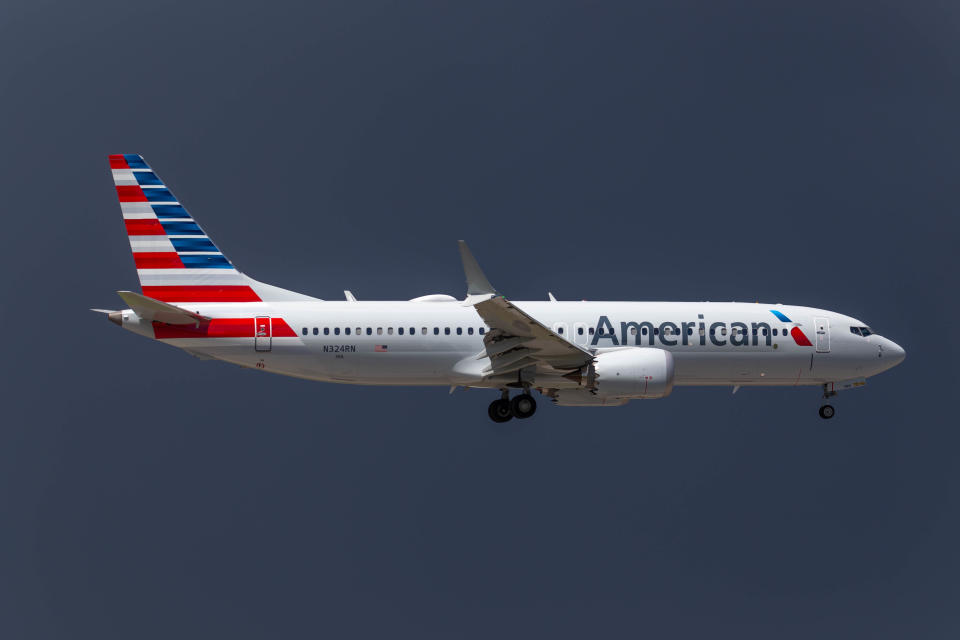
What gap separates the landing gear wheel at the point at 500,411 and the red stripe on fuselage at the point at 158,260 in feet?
37.6

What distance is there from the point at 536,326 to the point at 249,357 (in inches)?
364

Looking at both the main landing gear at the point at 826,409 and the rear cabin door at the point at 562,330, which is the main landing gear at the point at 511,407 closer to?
the rear cabin door at the point at 562,330

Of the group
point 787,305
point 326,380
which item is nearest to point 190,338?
point 326,380

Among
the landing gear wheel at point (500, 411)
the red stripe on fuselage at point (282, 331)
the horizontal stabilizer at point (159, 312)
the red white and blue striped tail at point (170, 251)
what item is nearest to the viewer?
the horizontal stabilizer at point (159, 312)

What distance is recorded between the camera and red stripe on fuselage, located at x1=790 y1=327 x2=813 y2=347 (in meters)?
42.5

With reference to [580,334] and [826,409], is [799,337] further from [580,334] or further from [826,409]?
[580,334]

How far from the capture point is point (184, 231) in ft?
136

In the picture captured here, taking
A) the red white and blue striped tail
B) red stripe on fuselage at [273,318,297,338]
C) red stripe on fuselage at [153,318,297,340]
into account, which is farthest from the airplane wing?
the red white and blue striped tail

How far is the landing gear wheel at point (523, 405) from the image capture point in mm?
40562

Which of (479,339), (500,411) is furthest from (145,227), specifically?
(500,411)

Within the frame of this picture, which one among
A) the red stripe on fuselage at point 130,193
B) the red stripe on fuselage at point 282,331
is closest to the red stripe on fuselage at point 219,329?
the red stripe on fuselage at point 282,331

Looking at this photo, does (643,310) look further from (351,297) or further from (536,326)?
(351,297)

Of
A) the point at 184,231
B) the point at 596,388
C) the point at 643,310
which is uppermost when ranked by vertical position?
the point at 184,231

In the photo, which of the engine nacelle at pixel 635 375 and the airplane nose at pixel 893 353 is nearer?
the engine nacelle at pixel 635 375
